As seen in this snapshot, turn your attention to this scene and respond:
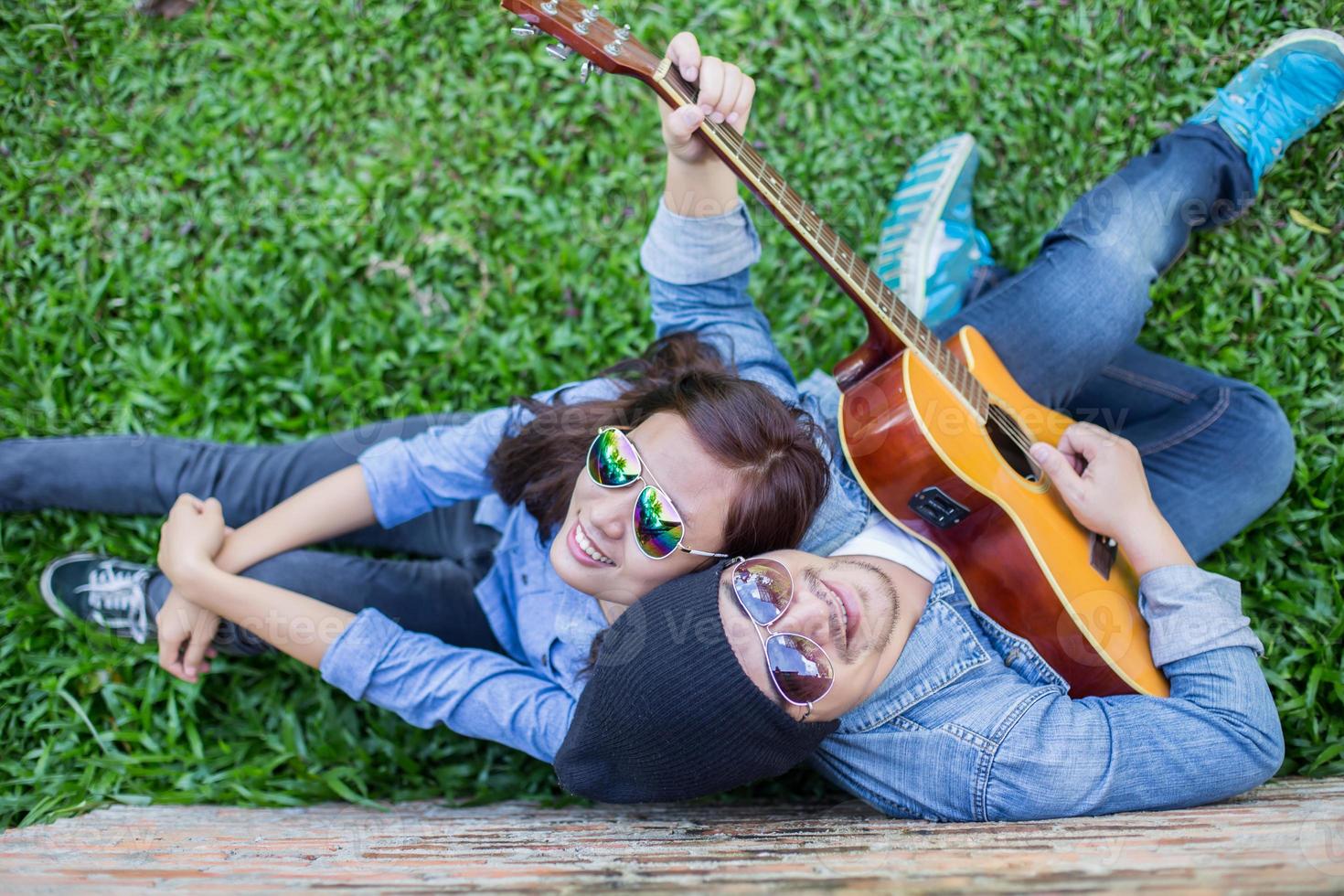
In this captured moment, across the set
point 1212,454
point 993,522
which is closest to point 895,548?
point 993,522

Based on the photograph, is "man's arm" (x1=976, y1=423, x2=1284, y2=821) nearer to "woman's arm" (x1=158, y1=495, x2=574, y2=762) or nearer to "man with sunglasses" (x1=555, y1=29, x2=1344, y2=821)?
"man with sunglasses" (x1=555, y1=29, x2=1344, y2=821)

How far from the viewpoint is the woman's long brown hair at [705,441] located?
2152 mm

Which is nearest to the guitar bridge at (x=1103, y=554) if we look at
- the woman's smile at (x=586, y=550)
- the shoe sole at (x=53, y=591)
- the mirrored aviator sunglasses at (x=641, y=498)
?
the mirrored aviator sunglasses at (x=641, y=498)

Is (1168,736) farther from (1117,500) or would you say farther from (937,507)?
(937,507)

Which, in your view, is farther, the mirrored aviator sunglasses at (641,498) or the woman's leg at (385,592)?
the woman's leg at (385,592)

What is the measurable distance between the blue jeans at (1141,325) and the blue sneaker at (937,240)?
0.24m

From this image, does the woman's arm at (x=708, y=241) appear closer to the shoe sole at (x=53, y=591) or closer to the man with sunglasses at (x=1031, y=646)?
the man with sunglasses at (x=1031, y=646)

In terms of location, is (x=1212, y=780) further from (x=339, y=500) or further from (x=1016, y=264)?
(x=339, y=500)

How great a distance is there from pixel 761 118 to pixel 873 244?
0.66 meters

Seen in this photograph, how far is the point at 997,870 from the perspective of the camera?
60.2 inches

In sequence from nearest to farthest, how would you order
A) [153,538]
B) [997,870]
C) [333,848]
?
[997,870] → [333,848] → [153,538]

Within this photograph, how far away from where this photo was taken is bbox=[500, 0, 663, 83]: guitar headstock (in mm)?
2150

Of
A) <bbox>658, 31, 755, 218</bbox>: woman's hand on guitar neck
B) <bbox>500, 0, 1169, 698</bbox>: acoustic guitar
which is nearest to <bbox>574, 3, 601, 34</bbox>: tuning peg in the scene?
<bbox>500, 0, 1169, 698</bbox>: acoustic guitar

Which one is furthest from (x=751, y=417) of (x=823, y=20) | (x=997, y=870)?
(x=823, y=20)
